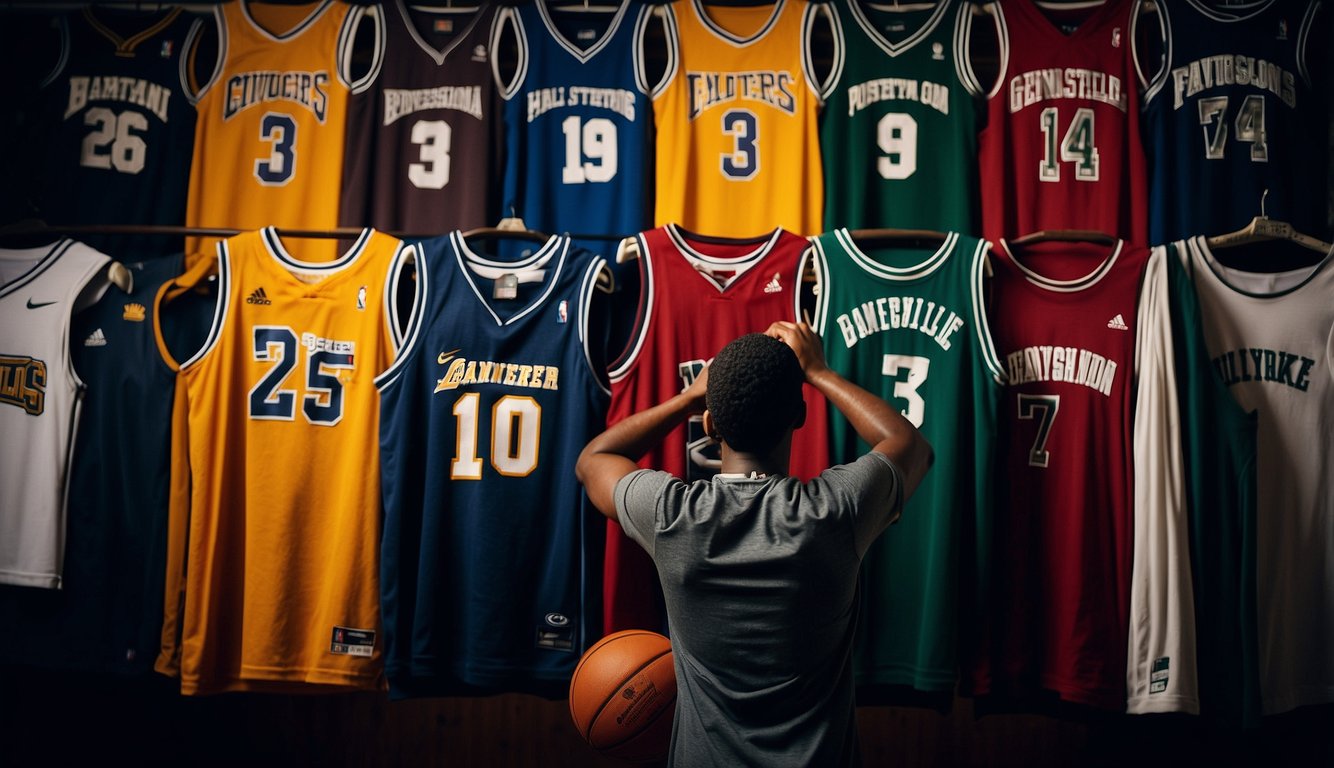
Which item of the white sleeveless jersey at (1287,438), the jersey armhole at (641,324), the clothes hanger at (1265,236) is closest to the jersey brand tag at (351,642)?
the jersey armhole at (641,324)

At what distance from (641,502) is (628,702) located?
575 mm

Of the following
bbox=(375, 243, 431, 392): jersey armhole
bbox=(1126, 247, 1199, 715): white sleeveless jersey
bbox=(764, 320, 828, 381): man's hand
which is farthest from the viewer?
bbox=(375, 243, 431, 392): jersey armhole

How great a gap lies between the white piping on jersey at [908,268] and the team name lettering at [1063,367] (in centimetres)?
36

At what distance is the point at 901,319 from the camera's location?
7.84 feet

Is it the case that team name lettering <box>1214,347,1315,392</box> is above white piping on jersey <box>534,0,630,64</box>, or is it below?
below

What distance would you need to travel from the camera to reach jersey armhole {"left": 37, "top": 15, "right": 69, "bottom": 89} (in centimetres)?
300

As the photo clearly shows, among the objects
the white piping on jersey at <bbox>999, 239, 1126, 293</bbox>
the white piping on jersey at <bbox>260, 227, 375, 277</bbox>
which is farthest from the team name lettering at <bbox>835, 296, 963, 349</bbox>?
the white piping on jersey at <bbox>260, 227, 375, 277</bbox>

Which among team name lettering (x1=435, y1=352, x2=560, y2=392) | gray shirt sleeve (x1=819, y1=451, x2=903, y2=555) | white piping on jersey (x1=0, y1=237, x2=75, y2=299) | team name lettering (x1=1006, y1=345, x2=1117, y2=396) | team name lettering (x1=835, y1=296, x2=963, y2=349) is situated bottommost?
gray shirt sleeve (x1=819, y1=451, x2=903, y2=555)

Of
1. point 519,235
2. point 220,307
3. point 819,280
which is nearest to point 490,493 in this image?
point 519,235

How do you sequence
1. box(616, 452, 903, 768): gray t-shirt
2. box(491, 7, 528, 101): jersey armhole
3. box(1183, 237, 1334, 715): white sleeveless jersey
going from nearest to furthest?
box(616, 452, 903, 768): gray t-shirt, box(1183, 237, 1334, 715): white sleeveless jersey, box(491, 7, 528, 101): jersey armhole

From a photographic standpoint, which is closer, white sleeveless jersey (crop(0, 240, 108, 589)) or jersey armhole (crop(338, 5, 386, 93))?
white sleeveless jersey (crop(0, 240, 108, 589))

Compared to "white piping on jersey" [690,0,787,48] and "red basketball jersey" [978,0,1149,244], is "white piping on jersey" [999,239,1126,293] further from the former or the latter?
"white piping on jersey" [690,0,787,48]

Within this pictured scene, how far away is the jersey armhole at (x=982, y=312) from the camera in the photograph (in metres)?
2.35

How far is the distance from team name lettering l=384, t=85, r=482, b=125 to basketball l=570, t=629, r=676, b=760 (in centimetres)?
198
